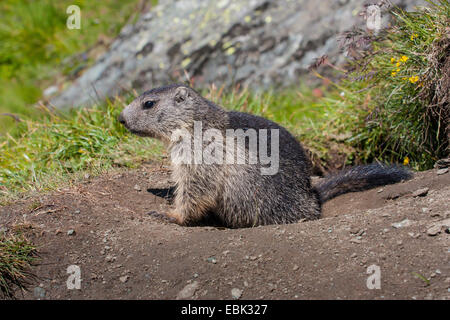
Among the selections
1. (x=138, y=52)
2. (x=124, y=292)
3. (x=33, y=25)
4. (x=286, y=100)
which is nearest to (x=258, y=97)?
(x=286, y=100)

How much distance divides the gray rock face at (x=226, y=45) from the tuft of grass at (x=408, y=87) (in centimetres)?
228

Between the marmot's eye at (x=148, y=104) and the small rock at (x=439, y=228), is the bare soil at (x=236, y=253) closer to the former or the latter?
the small rock at (x=439, y=228)

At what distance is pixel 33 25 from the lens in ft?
36.5

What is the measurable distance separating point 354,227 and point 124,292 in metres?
1.91

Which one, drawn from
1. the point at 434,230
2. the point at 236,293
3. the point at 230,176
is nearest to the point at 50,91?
the point at 230,176

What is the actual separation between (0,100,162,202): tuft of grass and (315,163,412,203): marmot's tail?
2141 mm

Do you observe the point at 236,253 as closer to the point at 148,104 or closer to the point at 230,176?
the point at 230,176

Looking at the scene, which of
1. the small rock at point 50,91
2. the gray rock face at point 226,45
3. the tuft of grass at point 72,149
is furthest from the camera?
the small rock at point 50,91

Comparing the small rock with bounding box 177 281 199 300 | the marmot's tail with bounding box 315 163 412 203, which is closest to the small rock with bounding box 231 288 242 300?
the small rock with bounding box 177 281 199 300

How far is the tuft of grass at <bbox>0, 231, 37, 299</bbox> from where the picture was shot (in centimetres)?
356

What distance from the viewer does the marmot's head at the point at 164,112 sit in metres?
5.00

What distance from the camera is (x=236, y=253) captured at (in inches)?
147

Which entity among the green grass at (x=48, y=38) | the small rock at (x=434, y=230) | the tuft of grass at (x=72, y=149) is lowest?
the small rock at (x=434, y=230)

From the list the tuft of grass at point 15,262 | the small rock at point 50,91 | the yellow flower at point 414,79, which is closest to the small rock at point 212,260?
the tuft of grass at point 15,262
